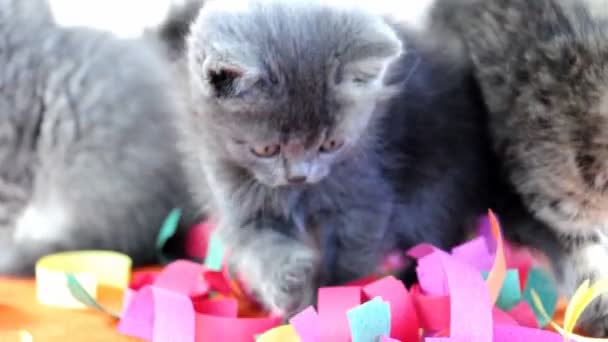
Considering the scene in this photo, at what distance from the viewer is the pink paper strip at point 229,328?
1.12 metres

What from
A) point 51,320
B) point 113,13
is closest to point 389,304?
point 51,320

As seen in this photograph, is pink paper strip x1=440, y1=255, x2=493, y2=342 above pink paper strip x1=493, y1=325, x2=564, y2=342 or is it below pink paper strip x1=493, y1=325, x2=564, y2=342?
above

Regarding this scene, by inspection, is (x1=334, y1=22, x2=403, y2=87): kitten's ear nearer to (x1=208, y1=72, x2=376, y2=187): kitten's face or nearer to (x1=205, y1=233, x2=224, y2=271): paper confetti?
(x1=208, y1=72, x2=376, y2=187): kitten's face

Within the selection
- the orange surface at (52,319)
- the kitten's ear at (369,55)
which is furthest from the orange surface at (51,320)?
the kitten's ear at (369,55)

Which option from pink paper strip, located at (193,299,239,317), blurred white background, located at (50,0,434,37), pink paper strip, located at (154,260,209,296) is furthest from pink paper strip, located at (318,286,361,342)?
blurred white background, located at (50,0,434,37)

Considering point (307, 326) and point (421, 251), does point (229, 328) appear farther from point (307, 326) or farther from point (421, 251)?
point (421, 251)

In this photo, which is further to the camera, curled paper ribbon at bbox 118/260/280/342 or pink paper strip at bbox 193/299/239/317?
pink paper strip at bbox 193/299/239/317

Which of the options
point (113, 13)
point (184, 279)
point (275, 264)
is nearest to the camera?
point (275, 264)

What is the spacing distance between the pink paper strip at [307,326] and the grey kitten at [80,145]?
62 cm

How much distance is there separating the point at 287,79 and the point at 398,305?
413 mm

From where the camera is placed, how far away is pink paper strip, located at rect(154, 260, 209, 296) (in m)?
1.30

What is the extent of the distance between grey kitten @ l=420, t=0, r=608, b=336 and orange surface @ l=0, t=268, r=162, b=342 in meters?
0.77

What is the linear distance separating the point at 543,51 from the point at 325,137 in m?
0.42

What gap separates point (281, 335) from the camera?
3.40ft
